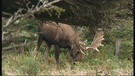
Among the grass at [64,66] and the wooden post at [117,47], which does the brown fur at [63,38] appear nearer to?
the grass at [64,66]

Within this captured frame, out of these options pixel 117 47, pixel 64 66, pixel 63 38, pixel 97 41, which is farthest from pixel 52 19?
pixel 117 47

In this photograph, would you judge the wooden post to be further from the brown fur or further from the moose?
the brown fur

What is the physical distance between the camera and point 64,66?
13.5m

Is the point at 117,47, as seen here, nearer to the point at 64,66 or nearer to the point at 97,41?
the point at 97,41

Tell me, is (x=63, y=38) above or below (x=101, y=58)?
above

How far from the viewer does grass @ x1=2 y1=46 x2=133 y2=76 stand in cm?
990

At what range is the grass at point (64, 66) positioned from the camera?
990 centimetres

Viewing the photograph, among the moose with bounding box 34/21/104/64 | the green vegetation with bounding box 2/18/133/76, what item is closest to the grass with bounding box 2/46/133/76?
the green vegetation with bounding box 2/18/133/76

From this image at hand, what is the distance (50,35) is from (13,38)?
32.1 ft

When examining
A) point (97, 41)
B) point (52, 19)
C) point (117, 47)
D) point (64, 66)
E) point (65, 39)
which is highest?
point (52, 19)

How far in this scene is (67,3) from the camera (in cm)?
759

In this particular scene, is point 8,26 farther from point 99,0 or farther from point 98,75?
point 98,75

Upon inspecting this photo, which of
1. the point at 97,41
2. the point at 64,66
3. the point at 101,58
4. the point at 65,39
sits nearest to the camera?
the point at 64,66

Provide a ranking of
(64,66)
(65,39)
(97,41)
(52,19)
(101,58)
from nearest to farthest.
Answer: (52,19), (64,66), (101,58), (65,39), (97,41)
